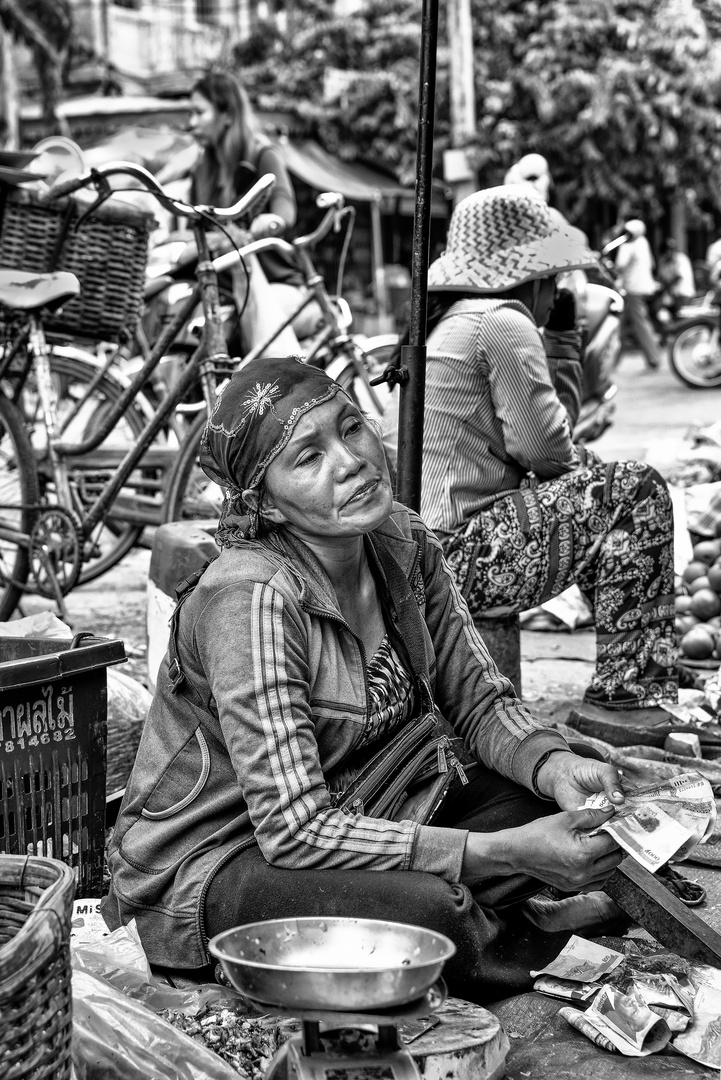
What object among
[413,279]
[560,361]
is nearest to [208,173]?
[560,361]

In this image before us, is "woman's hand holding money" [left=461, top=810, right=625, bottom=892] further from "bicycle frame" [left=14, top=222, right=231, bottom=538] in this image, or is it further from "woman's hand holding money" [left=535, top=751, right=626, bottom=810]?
"bicycle frame" [left=14, top=222, right=231, bottom=538]

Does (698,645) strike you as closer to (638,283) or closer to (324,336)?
(324,336)

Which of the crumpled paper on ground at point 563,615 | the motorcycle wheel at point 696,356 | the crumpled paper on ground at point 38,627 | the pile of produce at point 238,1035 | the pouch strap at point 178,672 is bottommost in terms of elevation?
the motorcycle wheel at point 696,356

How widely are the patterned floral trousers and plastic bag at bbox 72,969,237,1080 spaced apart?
5.74 feet

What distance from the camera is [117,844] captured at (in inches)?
88.6

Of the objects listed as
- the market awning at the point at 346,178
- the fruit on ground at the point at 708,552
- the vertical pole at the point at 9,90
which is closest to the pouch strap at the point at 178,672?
the fruit on ground at the point at 708,552

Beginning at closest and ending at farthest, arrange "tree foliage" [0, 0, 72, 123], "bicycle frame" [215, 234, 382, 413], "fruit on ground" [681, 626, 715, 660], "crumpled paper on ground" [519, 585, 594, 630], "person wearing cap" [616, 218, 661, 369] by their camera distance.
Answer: "fruit on ground" [681, 626, 715, 660], "crumpled paper on ground" [519, 585, 594, 630], "bicycle frame" [215, 234, 382, 413], "person wearing cap" [616, 218, 661, 369], "tree foliage" [0, 0, 72, 123]

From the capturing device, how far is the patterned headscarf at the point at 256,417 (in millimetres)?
2127

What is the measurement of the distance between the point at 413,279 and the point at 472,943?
143 cm

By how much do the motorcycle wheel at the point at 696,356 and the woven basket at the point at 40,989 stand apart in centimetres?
1238

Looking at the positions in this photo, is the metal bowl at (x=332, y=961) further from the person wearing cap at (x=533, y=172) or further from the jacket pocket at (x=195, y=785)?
the person wearing cap at (x=533, y=172)

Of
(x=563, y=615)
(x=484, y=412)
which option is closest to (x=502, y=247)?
(x=484, y=412)

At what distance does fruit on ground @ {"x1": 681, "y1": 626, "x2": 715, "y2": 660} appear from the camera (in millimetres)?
4562

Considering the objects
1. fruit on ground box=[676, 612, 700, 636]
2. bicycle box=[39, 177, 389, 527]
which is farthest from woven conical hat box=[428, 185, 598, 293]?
fruit on ground box=[676, 612, 700, 636]
